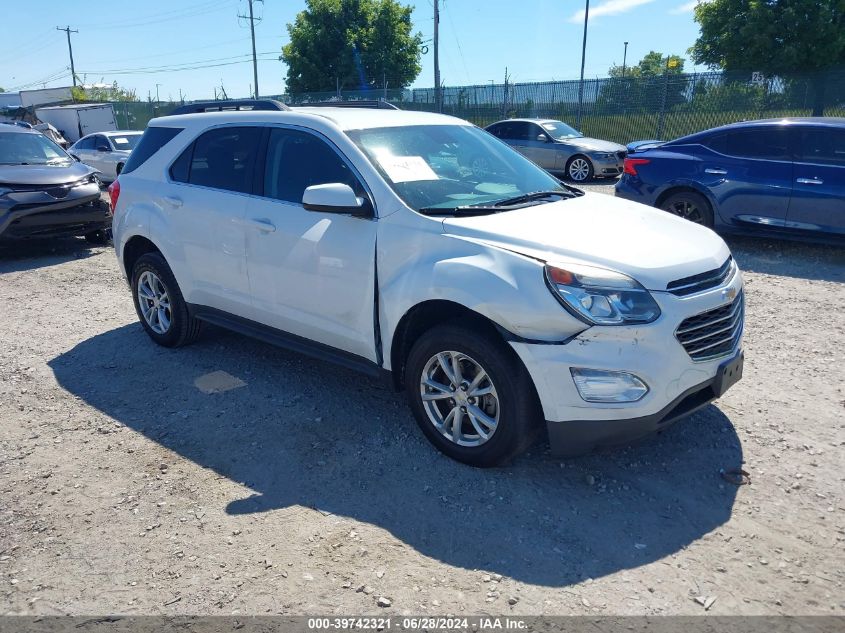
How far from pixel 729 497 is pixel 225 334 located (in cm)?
429

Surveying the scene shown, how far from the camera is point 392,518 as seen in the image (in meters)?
3.29

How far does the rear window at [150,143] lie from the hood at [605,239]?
9.87ft

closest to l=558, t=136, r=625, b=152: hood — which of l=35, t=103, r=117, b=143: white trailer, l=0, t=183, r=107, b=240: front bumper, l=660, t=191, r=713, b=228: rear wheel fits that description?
l=660, t=191, r=713, b=228: rear wheel

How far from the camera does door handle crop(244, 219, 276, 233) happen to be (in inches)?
172

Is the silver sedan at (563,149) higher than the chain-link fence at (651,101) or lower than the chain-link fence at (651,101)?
lower

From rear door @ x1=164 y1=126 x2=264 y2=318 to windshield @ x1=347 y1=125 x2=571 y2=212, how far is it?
104cm

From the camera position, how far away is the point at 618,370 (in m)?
3.10

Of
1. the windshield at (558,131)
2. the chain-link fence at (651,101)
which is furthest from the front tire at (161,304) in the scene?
the windshield at (558,131)

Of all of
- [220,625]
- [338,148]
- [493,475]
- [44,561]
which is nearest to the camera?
[220,625]

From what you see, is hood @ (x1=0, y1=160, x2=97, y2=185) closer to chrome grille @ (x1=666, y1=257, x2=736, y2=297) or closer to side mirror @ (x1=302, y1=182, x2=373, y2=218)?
side mirror @ (x1=302, y1=182, x2=373, y2=218)

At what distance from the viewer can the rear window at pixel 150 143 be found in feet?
17.9

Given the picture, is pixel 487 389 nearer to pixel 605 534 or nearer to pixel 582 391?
pixel 582 391

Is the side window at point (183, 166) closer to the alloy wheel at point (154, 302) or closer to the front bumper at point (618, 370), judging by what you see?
the alloy wheel at point (154, 302)

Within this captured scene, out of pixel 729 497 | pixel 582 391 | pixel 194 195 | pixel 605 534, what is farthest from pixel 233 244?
pixel 729 497
